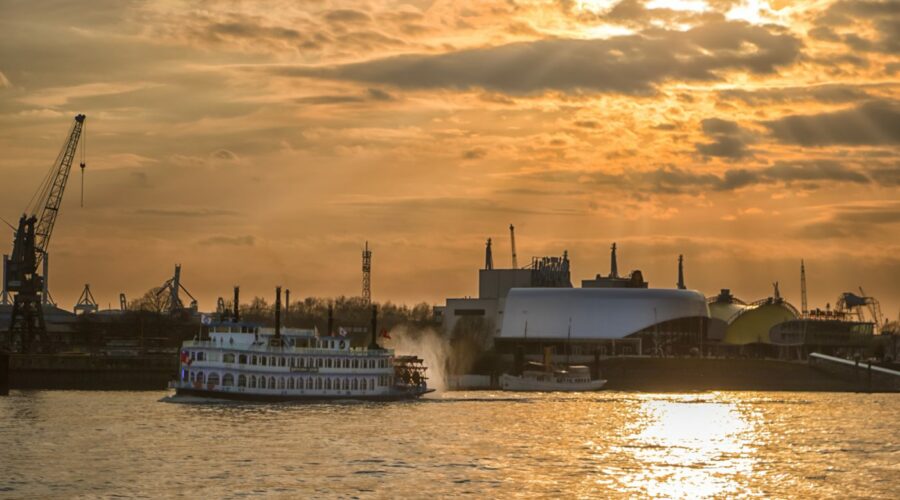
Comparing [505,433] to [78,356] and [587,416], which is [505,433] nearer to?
[587,416]

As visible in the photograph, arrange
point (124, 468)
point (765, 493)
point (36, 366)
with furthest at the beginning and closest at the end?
point (36, 366), point (124, 468), point (765, 493)

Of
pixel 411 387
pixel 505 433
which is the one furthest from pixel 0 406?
pixel 505 433

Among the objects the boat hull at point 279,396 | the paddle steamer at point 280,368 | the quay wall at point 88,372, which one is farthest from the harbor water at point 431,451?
the quay wall at point 88,372

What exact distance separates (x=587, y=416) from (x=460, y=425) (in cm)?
2094

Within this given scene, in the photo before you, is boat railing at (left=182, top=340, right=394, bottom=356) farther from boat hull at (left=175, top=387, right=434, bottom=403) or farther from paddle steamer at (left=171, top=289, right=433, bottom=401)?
boat hull at (left=175, top=387, right=434, bottom=403)

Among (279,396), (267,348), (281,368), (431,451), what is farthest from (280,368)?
(431,451)

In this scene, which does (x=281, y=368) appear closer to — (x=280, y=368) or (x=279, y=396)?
(x=280, y=368)

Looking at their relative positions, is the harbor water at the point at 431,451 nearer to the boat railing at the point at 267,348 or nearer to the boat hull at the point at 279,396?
the boat hull at the point at 279,396

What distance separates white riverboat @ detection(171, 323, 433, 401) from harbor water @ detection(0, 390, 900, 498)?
328cm

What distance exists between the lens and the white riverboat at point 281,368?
13762 centimetres

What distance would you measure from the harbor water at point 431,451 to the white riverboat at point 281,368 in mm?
3283

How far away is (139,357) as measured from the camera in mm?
198875

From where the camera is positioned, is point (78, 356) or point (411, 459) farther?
point (78, 356)

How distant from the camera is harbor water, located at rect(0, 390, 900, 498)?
245 ft
